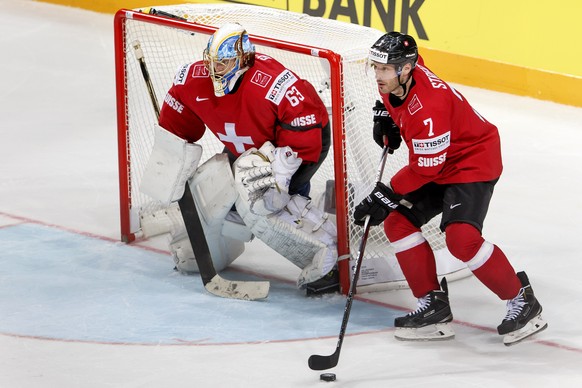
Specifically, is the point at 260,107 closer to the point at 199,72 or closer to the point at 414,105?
the point at 199,72

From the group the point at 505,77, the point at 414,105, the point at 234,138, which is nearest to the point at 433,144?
the point at 414,105

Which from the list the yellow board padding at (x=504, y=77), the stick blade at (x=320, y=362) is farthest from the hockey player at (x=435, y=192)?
the yellow board padding at (x=504, y=77)

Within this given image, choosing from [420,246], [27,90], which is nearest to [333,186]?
[420,246]

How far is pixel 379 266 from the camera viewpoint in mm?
4680

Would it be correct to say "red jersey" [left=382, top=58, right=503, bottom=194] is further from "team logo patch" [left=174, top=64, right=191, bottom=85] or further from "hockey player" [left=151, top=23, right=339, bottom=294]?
"team logo patch" [left=174, top=64, right=191, bottom=85]

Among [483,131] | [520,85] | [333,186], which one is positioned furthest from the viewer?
[520,85]

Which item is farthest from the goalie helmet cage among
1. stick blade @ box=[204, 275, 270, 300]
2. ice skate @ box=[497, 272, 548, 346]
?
ice skate @ box=[497, 272, 548, 346]

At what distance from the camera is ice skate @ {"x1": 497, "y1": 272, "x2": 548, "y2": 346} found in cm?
414

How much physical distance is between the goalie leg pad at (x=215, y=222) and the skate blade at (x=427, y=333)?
84 cm

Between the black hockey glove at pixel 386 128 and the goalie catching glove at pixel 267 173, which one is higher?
the black hockey glove at pixel 386 128

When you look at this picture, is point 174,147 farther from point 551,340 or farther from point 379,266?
point 551,340

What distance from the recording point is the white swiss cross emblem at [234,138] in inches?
180

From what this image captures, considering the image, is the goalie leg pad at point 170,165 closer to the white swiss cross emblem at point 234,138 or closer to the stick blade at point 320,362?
the white swiss cross emblem at point 234,138

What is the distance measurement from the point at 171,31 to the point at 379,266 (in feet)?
4.48
